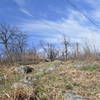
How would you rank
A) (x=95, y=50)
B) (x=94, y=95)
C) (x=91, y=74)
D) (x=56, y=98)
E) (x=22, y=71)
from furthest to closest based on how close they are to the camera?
(x=95, y=50) → (x=22, y=71) → (x=91, y=74) → (x=94, y=95) → (x=56, y=98)

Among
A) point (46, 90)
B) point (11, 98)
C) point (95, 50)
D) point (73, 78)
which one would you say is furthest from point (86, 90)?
point (95, 50)

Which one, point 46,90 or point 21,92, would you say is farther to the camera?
point 46,90

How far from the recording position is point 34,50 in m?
30.0

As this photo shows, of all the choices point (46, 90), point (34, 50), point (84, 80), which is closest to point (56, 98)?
point (46, 90)

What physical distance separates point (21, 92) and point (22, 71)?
570 cm

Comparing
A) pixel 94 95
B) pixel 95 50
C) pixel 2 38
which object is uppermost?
pixel 2 38

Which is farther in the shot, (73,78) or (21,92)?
(73,78)

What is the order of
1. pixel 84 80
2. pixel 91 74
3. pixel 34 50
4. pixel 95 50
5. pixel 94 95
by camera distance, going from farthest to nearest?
pixel 34 50 → pixel 95 50 → pixel 91 74 → pixel 84 80 → pixel 94 95

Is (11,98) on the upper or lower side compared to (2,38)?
lower

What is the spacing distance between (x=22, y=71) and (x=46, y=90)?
16.0ft

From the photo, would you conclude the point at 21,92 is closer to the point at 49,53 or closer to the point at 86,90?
the point at 86,90

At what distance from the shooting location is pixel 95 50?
2347 centimetres

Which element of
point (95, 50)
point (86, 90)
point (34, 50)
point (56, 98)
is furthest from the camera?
point (34, 50)

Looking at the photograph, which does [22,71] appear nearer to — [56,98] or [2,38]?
[56,98]
